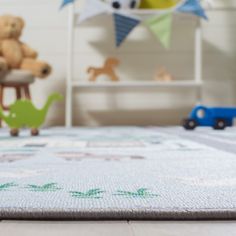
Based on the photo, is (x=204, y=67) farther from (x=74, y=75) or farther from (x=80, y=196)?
(x=80, y=196)

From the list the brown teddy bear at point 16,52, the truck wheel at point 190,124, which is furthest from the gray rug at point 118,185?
the brown teddy bear at point 16,52

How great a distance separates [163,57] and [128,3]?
13.7 inches

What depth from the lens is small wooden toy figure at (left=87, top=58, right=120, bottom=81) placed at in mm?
1881

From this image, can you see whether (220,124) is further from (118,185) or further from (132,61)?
(118,185)

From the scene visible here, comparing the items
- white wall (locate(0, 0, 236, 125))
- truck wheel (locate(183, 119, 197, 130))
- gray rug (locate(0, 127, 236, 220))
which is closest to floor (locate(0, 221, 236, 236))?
gray rug (locate(0, 127, 236, 220))

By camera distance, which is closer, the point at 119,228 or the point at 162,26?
the point at 119,228

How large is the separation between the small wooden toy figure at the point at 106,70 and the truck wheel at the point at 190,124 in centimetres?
54

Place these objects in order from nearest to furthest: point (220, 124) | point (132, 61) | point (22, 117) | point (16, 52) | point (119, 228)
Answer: point (119, 228) → point (22, 117) → point (220, 124) → point (16, 52) → point (132, 61)

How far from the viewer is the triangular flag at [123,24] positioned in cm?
181

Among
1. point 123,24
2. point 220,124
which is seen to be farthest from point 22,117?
point 123,24

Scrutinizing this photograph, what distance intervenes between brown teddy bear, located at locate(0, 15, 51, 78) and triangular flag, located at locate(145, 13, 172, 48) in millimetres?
499

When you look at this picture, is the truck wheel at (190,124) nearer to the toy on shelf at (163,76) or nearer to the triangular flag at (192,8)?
the toy on shelf at (163,76)

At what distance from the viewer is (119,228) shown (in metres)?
0.30

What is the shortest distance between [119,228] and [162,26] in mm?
1614
